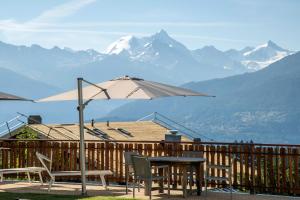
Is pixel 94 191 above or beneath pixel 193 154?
beneath

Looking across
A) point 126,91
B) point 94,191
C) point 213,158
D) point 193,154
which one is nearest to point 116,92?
point 126,91

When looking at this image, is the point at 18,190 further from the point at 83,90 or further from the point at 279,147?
the point at 279,147

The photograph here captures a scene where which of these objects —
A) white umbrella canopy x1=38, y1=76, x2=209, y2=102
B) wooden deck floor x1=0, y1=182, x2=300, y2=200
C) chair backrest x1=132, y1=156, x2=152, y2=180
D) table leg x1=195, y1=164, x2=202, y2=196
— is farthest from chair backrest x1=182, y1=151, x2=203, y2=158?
chair backrest x1=132, y1=156, x2=152, y2=180

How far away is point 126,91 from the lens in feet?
45.5

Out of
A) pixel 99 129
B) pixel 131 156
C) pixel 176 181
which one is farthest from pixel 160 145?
pixel 99 129

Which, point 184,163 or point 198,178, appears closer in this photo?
point 184,163

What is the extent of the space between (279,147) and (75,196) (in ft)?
15.0

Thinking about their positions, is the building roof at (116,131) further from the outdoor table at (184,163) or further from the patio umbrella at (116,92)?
the outdoor table at (184,163)

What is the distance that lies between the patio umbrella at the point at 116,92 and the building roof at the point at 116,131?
24.3m

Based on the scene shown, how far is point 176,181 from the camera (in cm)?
1551

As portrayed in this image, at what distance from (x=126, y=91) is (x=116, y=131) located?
34.1 metres

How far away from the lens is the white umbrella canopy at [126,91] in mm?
13562

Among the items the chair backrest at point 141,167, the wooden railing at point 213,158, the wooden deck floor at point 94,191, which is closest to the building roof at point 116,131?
the wooden railing at point 213,158

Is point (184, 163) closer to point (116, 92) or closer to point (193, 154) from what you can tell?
point (193, 154)
